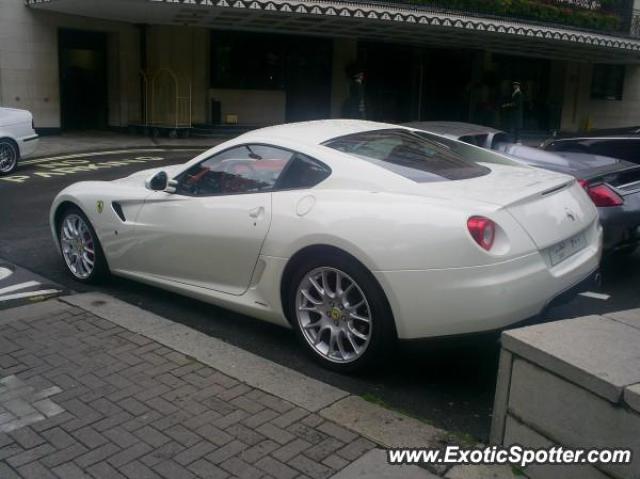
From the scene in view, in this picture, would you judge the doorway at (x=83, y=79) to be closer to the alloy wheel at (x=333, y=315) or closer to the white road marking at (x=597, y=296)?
the white road marking at (x=597, y=296)

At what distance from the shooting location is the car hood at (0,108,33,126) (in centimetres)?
1237

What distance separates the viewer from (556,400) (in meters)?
3.08

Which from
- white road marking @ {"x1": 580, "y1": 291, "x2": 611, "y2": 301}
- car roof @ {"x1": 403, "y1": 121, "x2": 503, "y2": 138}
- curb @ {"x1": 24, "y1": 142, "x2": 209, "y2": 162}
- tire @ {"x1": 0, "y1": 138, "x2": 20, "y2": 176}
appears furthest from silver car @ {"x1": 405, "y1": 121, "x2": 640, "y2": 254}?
curb @ {"x1": 24, "y1": 142, "x2": 209, "y2": 162}

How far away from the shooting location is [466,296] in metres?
3.76

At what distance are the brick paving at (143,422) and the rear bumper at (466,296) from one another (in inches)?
29.5

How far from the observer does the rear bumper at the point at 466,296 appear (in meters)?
3.77

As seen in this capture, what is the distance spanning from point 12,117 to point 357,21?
9.45 metres

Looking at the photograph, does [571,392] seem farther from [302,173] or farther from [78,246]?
[78,246]

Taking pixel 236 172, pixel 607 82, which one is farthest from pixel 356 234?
pixel 607 82

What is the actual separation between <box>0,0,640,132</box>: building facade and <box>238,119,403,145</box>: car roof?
11629mm

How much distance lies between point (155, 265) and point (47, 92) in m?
14.8

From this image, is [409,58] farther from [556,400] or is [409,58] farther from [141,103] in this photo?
[556,400]

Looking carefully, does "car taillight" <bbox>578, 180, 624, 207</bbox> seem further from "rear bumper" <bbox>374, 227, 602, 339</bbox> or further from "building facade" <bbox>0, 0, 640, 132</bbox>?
"building facade" <bbox>0, 0, 640, 132</bbox>

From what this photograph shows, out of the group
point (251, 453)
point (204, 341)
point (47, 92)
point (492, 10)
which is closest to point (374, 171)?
point (204, 341)
